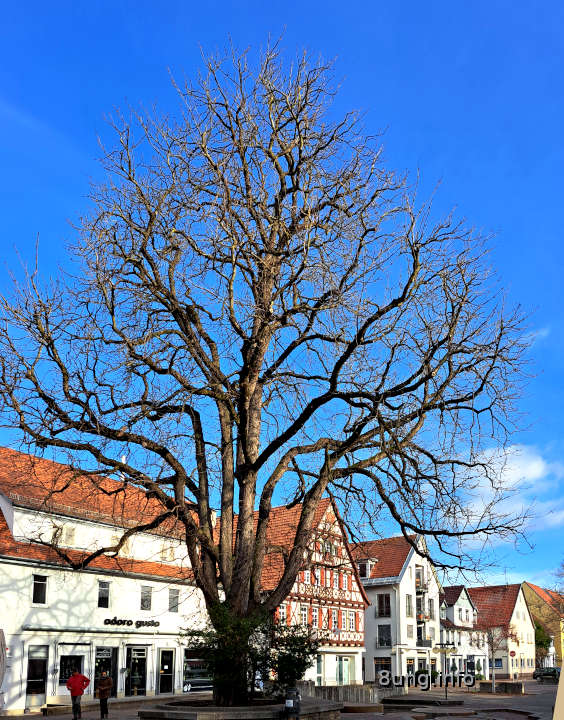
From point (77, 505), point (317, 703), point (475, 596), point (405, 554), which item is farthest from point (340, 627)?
point (475, 596)

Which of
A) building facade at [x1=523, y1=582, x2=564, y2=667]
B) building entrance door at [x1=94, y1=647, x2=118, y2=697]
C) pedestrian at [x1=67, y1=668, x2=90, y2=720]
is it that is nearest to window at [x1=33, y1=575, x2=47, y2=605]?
building entrance door at [x1=94, y1=647, x2=118, y2=697]

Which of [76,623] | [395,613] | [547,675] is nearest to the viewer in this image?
[76,623]

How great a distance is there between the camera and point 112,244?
18328 millimetres

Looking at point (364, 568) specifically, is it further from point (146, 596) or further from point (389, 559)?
point (146, 596)

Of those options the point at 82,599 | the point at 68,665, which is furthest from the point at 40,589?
the point at 68,665

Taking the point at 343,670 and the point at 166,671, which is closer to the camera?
the point at 166,671

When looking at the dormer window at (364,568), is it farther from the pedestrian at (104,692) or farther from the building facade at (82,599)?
the pedestrian at (104,692)

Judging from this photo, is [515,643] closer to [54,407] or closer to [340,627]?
[340,627]

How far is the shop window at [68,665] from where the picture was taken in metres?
33.7

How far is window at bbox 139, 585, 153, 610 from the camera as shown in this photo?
39750mm

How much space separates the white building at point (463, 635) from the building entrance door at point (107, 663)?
44221mm

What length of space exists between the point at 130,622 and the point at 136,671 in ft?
8.13

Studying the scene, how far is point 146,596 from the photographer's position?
40062mm

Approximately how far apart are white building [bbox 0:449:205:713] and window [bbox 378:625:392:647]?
25.6 metres
